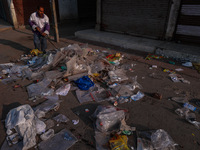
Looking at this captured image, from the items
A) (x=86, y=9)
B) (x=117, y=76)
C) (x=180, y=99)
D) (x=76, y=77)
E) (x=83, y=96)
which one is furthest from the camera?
(x=86, y=9)

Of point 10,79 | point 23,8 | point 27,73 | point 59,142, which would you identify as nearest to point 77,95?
point 59,142

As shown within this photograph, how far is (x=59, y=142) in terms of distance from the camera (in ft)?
7.23

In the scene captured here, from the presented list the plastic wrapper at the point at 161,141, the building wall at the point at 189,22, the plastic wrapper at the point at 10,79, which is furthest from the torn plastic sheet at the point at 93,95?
the building wall at the point at 189,22

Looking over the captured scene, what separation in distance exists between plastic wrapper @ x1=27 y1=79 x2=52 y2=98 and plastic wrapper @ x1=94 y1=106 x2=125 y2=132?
1.66m

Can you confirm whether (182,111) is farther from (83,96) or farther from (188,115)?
(83,96)

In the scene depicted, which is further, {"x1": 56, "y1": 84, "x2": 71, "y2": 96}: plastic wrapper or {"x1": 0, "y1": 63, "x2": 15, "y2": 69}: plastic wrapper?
{"x1": 0, "y1": 63, "x2": 15, "y2": 69}: plastic wrapper

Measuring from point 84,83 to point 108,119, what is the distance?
1.43 m

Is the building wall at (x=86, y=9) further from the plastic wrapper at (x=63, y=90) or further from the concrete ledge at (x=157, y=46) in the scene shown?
the plastic wrapper at (x=63, y=90)

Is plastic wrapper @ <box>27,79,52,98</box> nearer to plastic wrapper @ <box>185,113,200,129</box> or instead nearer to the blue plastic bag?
the blue plastic bag

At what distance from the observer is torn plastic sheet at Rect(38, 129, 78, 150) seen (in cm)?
214

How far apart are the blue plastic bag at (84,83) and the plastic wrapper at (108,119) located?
1117 millimetres

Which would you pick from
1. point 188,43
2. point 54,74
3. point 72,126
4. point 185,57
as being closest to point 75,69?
point 54,74

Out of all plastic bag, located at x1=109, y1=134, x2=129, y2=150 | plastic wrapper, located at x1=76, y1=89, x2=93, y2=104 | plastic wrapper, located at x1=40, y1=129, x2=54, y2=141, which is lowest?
plastic wrapper, located at x1=76, y1=89, x2=93, y2=104

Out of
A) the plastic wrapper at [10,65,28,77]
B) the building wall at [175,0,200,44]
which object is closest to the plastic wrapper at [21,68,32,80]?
the plastic wrapper at [10,65,28,77]
